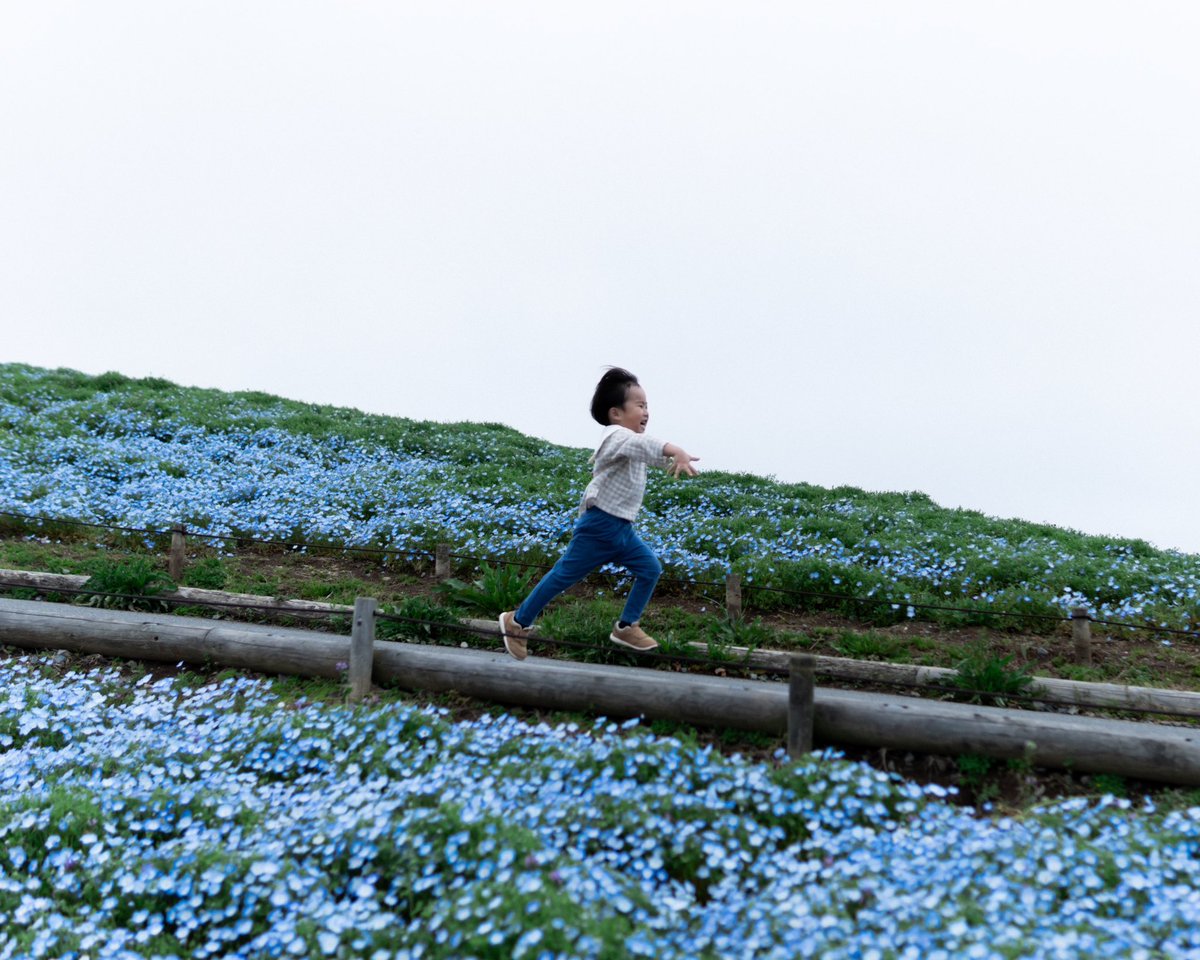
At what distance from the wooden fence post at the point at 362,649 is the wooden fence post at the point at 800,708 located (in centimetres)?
291

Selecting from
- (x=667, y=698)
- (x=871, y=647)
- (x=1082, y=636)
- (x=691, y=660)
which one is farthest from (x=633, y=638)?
(x=1082, y=636)

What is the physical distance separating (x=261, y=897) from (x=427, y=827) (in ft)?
2.58

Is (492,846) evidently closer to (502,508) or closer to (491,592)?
A: (491,592)

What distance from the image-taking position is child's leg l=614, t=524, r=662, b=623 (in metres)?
6.09

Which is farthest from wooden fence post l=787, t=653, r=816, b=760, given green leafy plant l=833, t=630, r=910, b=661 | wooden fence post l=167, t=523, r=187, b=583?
wooden fence post l=167, t=523, r=187, b=583

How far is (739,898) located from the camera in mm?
3486

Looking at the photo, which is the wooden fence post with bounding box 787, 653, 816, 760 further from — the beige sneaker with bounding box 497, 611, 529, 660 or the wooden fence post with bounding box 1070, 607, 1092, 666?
the wooden fence post with bounding box 1070, 607, 1092, 666

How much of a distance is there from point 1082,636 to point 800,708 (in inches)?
162

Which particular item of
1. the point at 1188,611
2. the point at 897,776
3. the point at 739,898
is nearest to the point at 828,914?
the point at 739,898

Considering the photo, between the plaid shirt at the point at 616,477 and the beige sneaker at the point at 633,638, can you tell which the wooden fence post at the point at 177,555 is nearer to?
the beige sneaker at the point at 633,638

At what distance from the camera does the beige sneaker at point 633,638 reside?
258 inches

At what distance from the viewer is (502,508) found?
11211 millimetres

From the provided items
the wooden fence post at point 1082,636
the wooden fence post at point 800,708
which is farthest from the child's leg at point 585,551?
the wooden fence post at point 1082,636

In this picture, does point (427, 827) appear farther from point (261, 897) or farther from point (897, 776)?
point (897, 776)
